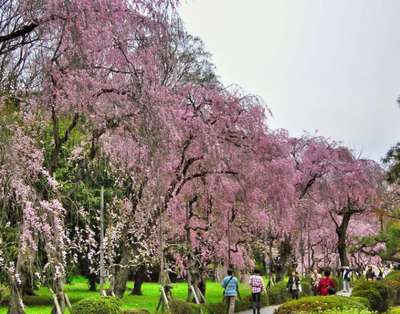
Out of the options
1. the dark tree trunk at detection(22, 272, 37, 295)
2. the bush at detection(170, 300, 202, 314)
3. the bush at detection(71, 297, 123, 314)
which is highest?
the dark tree trunk at detection(22, 272, 37, 295)

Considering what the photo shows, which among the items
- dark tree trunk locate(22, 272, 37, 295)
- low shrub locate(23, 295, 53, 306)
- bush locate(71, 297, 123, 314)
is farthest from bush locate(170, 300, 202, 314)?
low shrub locate(23, 295, 53, 306)

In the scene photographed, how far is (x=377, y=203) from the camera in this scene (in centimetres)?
3428

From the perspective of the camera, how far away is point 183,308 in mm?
17547

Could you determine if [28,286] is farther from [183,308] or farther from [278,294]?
[183,308]

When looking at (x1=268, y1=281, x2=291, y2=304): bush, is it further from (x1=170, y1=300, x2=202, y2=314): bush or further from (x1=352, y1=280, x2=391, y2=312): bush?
(x1=170, y1=300, x2=202, y2=314): bush

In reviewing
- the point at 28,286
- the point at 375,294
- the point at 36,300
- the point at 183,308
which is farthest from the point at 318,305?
the point at 28,286

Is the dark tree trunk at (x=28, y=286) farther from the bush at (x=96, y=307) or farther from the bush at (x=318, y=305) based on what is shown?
the bush at (x=318, y=305)

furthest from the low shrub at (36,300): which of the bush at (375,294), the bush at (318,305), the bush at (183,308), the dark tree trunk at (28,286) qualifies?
the bush at (318,305)

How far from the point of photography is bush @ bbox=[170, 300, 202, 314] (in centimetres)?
1722

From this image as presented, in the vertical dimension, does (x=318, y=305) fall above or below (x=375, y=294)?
below

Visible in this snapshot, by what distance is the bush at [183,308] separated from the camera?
17.2m

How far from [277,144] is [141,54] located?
455 inches

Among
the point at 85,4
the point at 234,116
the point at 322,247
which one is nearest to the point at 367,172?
the point at 234,116

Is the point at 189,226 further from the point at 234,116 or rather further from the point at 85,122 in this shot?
the point at 85,122
